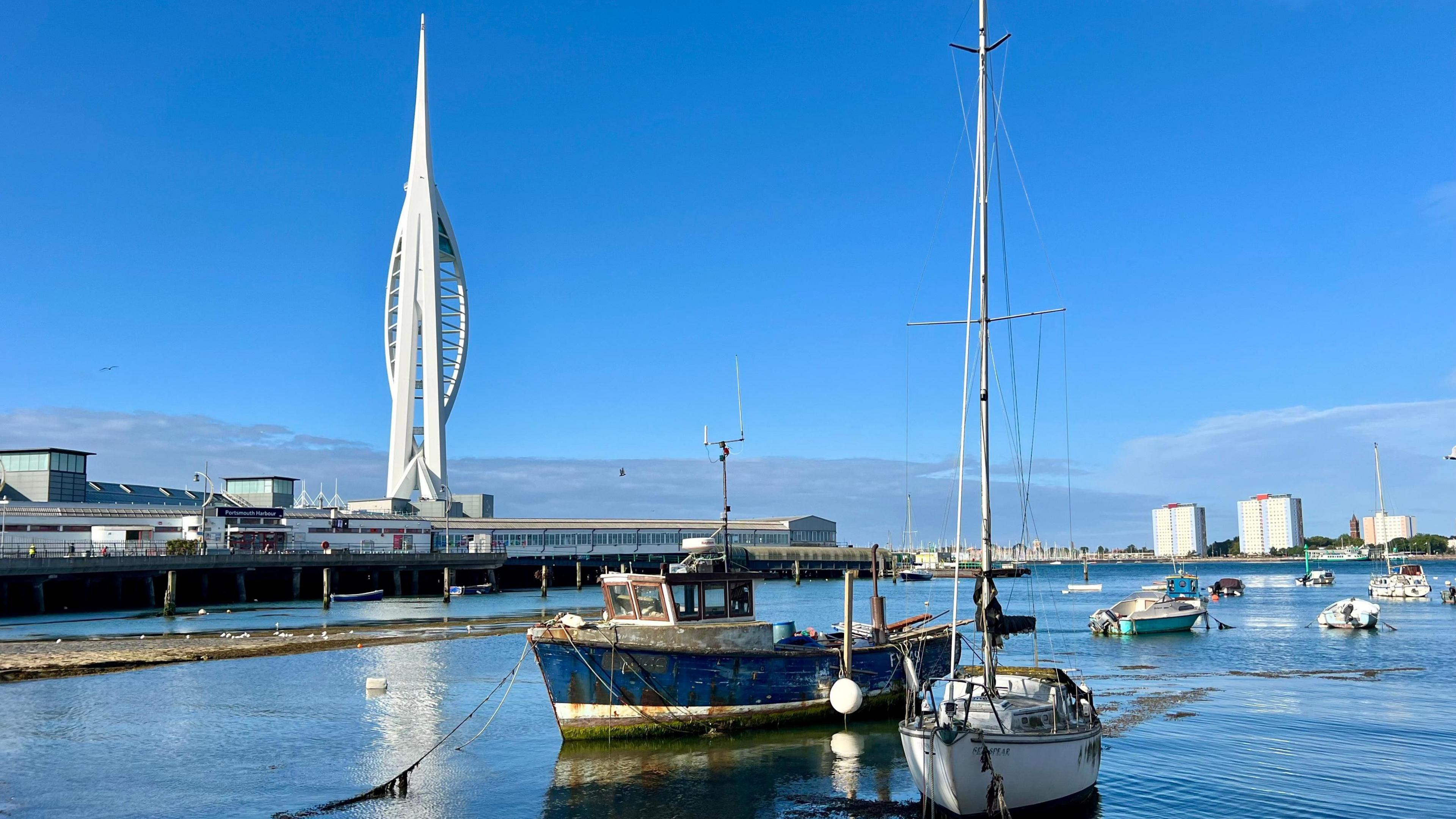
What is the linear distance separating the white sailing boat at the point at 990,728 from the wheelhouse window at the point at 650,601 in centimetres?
644

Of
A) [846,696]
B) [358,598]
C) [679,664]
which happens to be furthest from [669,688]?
[358,598]

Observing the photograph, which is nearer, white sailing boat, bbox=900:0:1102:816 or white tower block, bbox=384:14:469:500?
white sailing boat, bbox=900:0:1102:816

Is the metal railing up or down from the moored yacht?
up

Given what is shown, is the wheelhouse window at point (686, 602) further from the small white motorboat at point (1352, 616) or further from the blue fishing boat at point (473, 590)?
the blue fishing boat at point (473, 590)

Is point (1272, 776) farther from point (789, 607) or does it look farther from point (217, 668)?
point (789, 607)

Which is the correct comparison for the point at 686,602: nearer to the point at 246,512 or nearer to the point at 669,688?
the point at 669,688

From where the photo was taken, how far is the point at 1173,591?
6906 cm

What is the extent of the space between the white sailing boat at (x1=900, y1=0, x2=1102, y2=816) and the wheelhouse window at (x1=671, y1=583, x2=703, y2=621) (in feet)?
18.9

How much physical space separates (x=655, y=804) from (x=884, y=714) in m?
10.0

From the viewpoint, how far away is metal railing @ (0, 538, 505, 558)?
73500 mm

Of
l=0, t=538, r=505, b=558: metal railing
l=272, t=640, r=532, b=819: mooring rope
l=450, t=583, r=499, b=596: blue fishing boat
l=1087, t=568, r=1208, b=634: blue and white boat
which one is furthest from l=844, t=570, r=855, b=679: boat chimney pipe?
l=450, t=583, r=499, b=596: blue fishing boat

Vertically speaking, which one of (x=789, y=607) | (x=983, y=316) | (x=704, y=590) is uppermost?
(x=983, y=316)

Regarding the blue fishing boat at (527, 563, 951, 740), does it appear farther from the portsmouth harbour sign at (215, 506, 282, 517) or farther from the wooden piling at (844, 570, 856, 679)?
the portsmouth harbour sign at (215, 506, 282, 517)

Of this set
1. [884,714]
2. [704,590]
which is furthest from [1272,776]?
[704,590]
